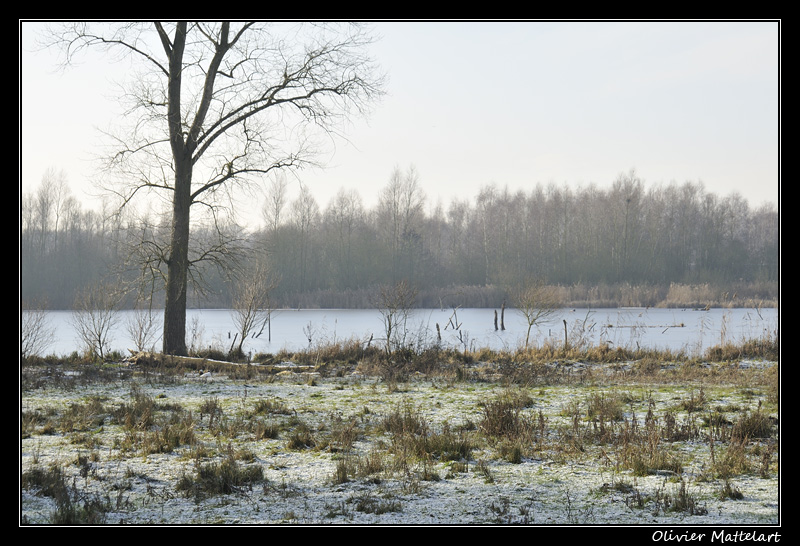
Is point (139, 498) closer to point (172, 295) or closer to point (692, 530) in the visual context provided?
point (692, 530)

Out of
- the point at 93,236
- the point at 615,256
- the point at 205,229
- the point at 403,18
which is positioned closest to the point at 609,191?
the point at 615,256

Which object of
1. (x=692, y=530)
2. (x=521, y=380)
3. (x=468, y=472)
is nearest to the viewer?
(x=692, y=530)

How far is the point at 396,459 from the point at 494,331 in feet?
76.2

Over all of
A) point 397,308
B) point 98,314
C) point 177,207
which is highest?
point 177,207

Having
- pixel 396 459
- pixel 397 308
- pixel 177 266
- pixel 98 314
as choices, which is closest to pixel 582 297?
pixel 397 308

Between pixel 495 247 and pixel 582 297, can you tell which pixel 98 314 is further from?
pixel 495 247

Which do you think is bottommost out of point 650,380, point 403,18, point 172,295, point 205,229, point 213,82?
point 650,380

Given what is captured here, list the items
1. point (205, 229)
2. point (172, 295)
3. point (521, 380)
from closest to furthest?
point (521, 380)
point (172, 295)
point (205, 229)

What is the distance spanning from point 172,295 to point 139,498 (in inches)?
478

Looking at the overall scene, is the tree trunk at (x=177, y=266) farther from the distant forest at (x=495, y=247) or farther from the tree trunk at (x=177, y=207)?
the distant forest at (x=495, y=247)

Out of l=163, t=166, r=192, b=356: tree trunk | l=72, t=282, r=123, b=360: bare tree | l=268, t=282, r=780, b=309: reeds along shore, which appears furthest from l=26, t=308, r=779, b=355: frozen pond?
l=268, t=282, r=780, b=309: reeds along shore

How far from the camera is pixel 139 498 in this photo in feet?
18.5

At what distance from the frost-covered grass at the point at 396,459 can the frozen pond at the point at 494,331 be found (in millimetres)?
7741

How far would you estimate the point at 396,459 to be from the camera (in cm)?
665
